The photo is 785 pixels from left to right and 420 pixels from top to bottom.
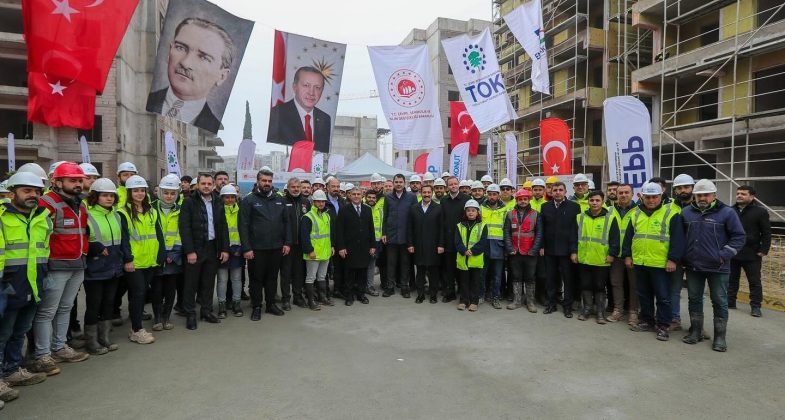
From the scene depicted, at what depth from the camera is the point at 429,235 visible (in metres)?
7.57

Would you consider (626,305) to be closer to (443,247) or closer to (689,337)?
(689,337)

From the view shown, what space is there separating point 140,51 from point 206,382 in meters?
31.0

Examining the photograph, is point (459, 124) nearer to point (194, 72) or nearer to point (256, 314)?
point (194, 72)

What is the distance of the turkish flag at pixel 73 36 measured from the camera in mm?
5867

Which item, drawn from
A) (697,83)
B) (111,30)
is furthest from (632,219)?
(697,83)

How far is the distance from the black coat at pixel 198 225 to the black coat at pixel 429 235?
313cm

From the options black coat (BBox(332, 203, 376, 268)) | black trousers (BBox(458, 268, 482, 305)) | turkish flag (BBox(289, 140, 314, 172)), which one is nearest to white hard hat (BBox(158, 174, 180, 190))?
black coat (BBox(332, 203, 376, 268))

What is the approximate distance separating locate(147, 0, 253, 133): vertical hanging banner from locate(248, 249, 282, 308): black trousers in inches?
106

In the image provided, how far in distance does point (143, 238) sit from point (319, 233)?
2.53m

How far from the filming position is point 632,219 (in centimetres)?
602

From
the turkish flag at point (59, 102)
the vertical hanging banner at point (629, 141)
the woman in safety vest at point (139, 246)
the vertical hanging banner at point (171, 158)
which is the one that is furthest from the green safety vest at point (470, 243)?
the vertical hanging banner at point (171, 158)

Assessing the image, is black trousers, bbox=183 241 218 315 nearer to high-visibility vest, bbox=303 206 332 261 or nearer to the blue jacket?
high-visibility vest, bbox=303 206 332 261

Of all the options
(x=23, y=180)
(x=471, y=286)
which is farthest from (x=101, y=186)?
(x=471, y=286)

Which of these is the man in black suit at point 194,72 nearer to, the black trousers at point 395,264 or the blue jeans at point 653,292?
the black trousers at point 395,264
